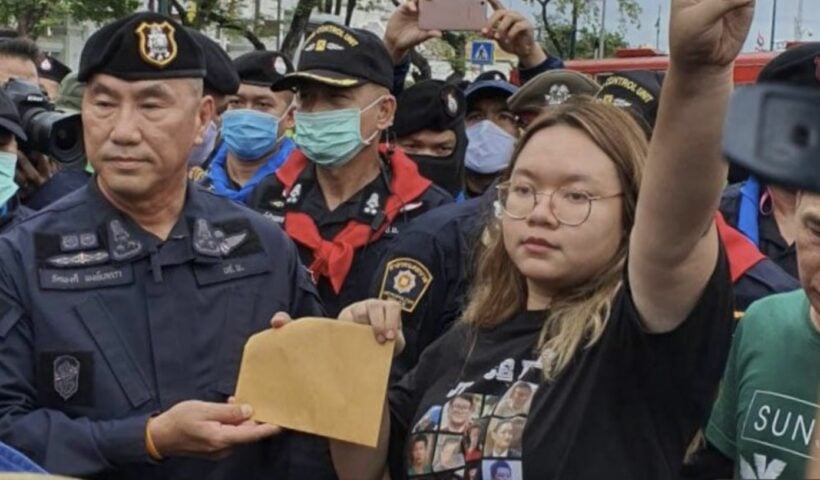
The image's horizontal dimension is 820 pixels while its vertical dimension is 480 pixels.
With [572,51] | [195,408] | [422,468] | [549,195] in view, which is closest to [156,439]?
[195,408]

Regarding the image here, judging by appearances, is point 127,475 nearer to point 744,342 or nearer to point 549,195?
point 549,195

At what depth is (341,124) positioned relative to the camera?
4207mm

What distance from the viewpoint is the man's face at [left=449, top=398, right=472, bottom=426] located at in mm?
2109

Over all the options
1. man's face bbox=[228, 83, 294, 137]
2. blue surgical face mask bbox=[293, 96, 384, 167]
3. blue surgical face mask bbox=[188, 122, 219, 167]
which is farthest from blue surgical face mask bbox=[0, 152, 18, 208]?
blue surgical face mask bbox=[188, 122, 219, 167]

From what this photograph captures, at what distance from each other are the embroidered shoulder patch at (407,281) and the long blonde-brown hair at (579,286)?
1007mm

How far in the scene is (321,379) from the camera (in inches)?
88.7

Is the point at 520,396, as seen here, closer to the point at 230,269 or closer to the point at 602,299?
the point at 602,299

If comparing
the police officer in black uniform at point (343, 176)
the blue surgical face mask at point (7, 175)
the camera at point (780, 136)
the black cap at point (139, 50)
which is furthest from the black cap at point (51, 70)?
the camera at point (780, 136)

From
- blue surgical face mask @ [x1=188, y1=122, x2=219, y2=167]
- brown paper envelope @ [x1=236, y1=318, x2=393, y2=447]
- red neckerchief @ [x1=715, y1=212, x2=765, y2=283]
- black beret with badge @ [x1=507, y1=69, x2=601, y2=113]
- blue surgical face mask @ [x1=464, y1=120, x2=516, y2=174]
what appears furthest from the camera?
blue surgical face mask @ [x1=188, y1=122, x2=219, y2=167]

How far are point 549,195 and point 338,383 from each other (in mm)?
538

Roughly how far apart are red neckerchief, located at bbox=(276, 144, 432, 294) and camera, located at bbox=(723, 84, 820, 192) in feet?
10.5

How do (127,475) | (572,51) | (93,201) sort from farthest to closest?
(572,51), (93,201), (127,475)

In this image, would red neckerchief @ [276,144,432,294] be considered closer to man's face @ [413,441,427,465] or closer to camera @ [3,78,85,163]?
camera @ [3,78,85,163]

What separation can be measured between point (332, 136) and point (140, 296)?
5.49 feet
